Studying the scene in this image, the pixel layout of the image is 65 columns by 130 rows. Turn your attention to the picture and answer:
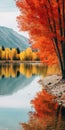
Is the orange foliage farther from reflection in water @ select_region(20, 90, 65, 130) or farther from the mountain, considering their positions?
reflection in water @ select_region(20, 90, 65, 130)

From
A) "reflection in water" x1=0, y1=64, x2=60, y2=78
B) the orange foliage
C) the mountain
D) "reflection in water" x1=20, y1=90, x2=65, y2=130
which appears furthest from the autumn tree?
"reflection in water" x1=0, y1=64, x2=60, y2=78

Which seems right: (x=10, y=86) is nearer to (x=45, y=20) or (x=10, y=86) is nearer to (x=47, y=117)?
(x=45, y=20)

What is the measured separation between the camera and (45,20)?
35469 mm

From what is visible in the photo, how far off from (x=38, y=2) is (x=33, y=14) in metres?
1.73

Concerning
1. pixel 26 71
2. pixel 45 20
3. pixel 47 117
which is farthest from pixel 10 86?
pixel 26 71

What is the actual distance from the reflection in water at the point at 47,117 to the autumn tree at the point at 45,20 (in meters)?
10.1

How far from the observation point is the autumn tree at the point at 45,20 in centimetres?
3475

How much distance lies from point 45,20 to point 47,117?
15.8 meters

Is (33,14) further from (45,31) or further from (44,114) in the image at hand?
(44,114)

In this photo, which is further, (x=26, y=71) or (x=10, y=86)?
(x=26, y=71)

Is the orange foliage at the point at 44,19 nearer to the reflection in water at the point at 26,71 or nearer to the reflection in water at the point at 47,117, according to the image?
the reflection in water at the point at 47,117

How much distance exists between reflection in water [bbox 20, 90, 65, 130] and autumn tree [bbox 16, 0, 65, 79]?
10.1m

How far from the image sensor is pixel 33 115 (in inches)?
894

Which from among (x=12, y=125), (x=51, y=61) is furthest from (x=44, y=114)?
(x=51, y=61)
